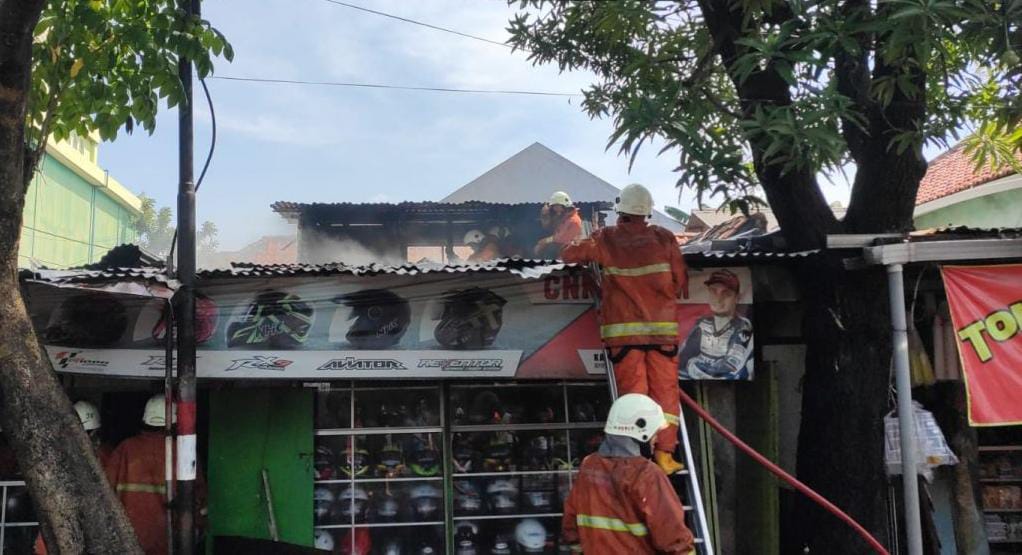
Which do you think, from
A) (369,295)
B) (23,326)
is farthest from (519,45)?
(23,326)

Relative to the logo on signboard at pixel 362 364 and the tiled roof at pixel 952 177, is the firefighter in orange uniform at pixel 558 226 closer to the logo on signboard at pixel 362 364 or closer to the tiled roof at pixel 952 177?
the logo on signboard at pixel 362 364

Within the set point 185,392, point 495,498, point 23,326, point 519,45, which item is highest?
point 519,45

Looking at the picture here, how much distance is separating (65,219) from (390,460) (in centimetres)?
1507

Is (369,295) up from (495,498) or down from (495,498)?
up

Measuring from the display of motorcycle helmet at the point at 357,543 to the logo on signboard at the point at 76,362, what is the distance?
2.28 meters

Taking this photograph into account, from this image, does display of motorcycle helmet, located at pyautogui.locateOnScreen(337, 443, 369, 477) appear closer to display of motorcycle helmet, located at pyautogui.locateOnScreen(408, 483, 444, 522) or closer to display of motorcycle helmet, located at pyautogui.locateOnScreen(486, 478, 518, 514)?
display of motorcycle helmet, located at pyautogui.locateOnScreen(408, 483, 444, 522)

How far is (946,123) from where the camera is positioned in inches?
219

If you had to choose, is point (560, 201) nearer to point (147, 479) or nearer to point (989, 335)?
point (989, 335)

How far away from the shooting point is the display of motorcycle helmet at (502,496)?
21.0ft

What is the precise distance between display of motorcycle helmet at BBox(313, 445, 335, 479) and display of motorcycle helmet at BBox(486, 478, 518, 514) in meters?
1.29

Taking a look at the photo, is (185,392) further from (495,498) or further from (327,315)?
(495,498)

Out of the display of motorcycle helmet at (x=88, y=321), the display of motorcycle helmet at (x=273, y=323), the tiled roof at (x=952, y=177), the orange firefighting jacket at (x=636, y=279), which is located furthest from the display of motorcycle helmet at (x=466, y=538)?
the tiled roof at (x=952, y=177)

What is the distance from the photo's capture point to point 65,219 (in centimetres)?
1798

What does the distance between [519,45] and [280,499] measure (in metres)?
4.57
